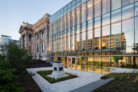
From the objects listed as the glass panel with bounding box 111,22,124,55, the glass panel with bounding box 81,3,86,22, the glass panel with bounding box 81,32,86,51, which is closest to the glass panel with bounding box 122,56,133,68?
the glass panel with bounding box 111,22,124,55

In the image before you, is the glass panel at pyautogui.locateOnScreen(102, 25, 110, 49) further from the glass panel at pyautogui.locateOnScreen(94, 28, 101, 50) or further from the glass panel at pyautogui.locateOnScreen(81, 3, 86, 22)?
the glass panel at pyautogui.locateOnScreen(81, 3, 86, 22)

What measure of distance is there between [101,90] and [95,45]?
36.9 ft

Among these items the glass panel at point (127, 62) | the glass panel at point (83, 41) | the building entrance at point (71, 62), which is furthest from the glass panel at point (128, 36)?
the building entrance at point (71, 62)

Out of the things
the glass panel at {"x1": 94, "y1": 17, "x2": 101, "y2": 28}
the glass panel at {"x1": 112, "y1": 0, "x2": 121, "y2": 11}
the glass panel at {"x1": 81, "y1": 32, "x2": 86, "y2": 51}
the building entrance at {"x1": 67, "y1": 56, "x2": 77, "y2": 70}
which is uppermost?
the glass panel at {"x1": 112, "y1": 0, "x2": 121, "y2": 11}

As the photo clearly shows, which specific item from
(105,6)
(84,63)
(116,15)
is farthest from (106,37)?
(84,63)

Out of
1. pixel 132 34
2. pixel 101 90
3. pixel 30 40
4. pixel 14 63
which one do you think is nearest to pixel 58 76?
pixel 14 63

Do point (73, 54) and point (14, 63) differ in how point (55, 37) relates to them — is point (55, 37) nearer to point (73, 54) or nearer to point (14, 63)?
point (73, 54)

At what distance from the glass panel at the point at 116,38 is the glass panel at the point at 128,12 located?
1.34 m

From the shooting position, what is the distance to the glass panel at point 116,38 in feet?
43.3

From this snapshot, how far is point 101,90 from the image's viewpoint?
19.1 ft

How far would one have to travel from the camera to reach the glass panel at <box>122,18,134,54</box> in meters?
12.0

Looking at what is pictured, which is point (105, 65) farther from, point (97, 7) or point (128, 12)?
point (97, 7)

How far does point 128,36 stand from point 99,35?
464cm

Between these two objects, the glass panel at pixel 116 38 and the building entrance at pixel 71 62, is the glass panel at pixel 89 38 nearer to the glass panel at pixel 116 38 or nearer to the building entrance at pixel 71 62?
the glass panel at pixel 116 38
